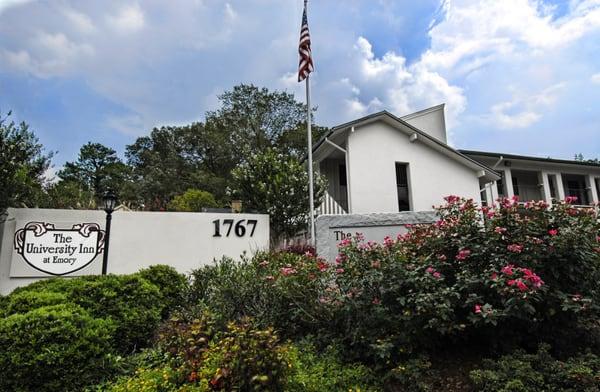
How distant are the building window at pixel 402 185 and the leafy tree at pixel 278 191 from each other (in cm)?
430

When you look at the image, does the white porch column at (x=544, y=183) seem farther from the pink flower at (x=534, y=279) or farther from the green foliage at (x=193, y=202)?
the green foliage at (x=193, y=202)

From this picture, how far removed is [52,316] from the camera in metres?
3.50

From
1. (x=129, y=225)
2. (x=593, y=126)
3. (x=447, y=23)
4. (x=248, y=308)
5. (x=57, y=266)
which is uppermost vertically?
(x=447, y=23)

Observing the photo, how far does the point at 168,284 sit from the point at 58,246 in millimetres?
3371

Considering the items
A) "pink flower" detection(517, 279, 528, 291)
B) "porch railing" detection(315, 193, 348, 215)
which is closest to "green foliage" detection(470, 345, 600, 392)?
"pink flower" detection(517, 279, 528, 291)

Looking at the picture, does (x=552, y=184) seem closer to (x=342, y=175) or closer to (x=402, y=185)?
(x=402, y=185)

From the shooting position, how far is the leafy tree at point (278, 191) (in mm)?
9836

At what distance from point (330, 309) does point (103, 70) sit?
9.44 metres

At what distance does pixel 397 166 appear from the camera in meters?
13.4

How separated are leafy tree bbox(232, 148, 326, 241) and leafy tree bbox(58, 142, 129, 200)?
2696 cm

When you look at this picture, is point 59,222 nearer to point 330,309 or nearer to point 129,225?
point 129,225

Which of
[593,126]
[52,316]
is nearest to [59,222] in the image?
[52,316]

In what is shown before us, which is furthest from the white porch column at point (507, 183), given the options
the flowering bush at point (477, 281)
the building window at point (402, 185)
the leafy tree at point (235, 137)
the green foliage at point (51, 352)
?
the green foliage at point (51, 352)

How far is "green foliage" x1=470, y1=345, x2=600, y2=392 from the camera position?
2.65 meters
